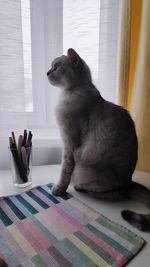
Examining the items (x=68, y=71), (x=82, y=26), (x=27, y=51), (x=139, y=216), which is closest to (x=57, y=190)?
(x=139, y=216)

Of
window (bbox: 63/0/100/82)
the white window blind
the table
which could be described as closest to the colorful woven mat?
the table

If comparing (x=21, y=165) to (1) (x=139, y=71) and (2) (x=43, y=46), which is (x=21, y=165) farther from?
(1) (x=139, y=71)

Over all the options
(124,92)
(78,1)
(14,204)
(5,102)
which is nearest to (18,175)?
(14,204)

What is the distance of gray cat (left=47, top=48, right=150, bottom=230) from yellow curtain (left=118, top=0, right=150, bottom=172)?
0.64 feet

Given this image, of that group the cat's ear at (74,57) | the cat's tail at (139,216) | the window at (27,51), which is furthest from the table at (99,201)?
the cat's ear at (74,57)

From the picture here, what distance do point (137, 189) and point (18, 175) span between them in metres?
0.42

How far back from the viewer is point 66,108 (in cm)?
78

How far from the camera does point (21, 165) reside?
0.79 metres

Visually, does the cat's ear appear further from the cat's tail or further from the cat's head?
the cat's tail

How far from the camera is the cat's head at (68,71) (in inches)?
30.8

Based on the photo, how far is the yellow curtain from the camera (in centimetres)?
91

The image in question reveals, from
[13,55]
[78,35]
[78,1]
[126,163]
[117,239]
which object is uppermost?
[78,1]

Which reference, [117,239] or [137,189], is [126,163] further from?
[117,239]

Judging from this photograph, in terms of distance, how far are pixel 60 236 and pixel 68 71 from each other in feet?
1.74
